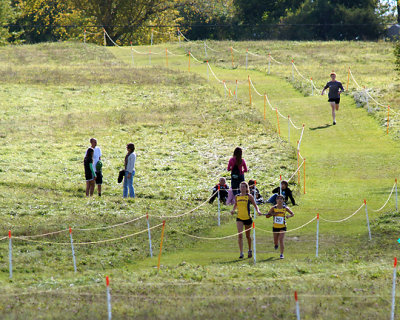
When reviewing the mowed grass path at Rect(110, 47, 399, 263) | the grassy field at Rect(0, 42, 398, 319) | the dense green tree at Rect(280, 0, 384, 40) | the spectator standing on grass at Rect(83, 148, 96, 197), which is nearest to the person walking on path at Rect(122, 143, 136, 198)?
the grassy field at Rect(0, 42, 398, 319)

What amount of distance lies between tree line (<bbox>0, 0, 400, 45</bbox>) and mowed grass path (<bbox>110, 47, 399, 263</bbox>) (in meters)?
33.0

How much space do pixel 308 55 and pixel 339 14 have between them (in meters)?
20.9

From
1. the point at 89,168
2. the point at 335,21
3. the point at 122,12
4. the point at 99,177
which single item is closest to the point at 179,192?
the point at 99,177

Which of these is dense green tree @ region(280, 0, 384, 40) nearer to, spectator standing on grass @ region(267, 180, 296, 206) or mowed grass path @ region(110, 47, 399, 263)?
mowed grass path @ region(110, 47, 399, 263)

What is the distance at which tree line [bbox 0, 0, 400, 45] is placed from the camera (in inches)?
2891

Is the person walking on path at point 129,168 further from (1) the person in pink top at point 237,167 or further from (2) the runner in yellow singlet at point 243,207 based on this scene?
(2) the runner in yellow singlet at point 243,207

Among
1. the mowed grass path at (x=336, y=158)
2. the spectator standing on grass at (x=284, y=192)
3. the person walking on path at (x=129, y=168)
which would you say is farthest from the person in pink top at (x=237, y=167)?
the person walking on path at (x=129, y=168)

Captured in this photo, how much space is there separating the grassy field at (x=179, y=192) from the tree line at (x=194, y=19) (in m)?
22.7

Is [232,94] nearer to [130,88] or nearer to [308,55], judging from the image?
[130,88]

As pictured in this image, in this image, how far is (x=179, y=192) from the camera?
76.7 ft

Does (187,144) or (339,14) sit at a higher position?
(339,14)

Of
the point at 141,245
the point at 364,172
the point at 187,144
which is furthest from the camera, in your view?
the point at 187,144

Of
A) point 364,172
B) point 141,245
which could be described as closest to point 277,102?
point 364,172

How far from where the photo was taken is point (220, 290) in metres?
12.1
